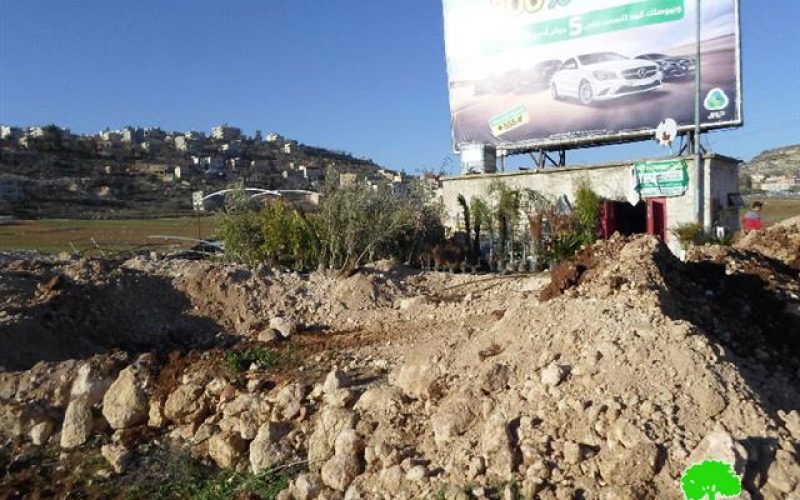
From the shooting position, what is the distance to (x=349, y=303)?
1062cm

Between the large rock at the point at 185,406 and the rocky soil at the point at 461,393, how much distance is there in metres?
0.02

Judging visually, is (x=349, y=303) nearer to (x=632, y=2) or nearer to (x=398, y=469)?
(x=398, y=469)

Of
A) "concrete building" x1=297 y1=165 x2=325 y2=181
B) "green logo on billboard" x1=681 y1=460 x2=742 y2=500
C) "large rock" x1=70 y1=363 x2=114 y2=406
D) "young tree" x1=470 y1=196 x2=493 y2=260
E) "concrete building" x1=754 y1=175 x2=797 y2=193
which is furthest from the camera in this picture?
"concrete building" x1=297 y1=165 x2=325 y2=181

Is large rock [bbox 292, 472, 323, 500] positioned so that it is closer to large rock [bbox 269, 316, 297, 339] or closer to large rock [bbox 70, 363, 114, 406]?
large rock [bbox 70, 363, 114, 406]

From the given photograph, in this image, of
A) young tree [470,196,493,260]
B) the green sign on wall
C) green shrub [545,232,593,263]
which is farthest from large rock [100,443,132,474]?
the green sign on wall

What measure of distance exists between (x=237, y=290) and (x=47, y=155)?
209ft

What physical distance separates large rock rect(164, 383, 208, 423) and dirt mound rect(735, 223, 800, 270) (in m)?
9.02

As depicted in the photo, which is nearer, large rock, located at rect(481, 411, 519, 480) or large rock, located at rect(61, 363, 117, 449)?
large rock, located at rect(481, 411, 519, 480)

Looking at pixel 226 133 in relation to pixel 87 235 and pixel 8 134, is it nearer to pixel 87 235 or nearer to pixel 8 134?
pixel 8 134

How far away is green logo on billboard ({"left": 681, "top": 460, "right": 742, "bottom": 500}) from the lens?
3.24 metres

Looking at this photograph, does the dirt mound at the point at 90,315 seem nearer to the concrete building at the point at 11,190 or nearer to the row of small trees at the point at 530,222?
the row of small trees at the point at 530,222

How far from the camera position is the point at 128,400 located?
636 centimetres

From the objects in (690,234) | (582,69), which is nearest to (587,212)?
(690,234)

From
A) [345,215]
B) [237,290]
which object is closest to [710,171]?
[345,215]
